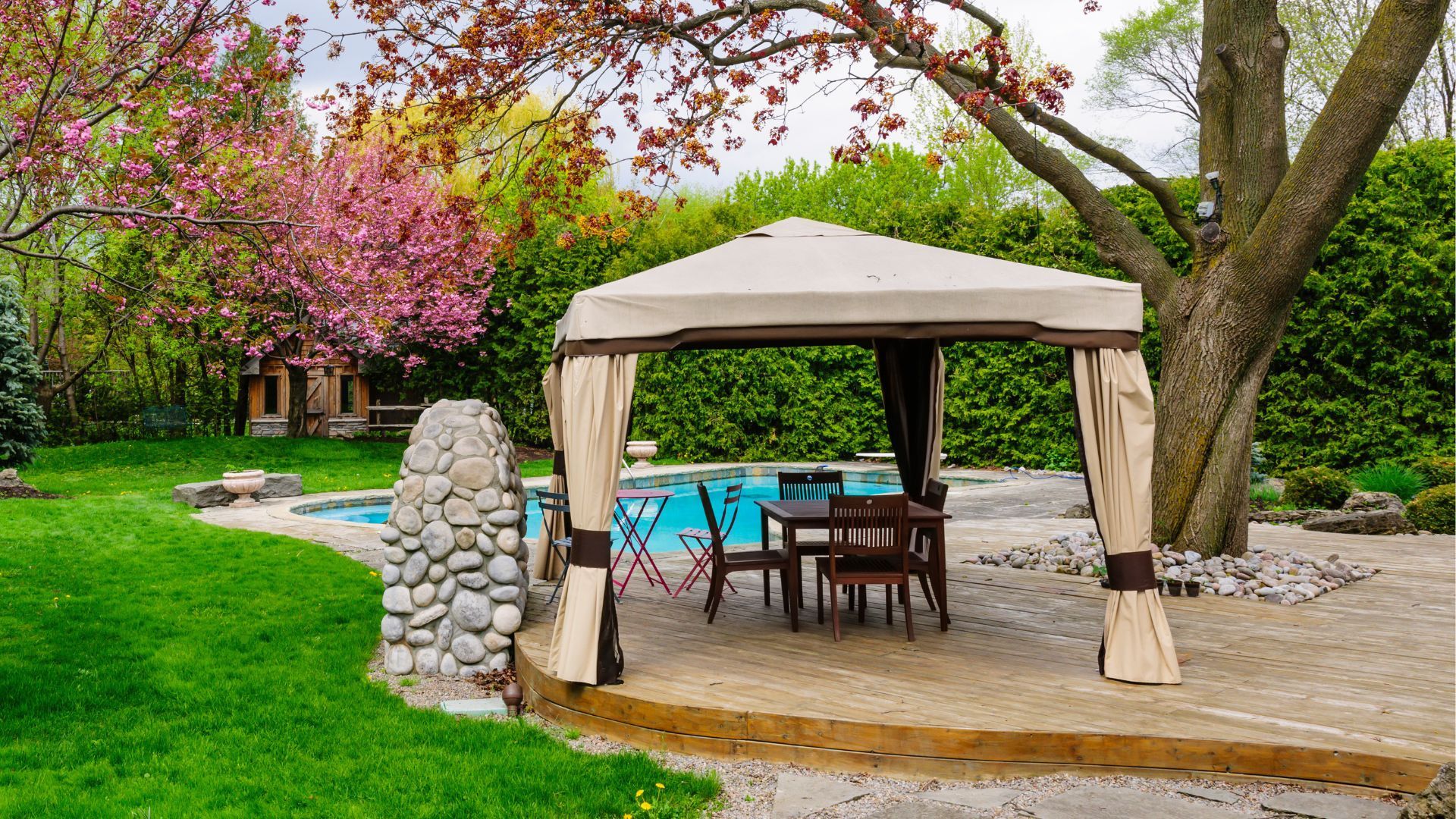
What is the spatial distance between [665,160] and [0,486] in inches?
388

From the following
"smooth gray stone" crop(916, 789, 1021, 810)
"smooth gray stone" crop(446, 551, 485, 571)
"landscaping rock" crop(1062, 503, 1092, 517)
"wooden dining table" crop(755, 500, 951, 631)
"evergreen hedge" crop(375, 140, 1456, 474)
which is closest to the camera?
"smooth gray stone" crop(916, 789, 1021, 810)

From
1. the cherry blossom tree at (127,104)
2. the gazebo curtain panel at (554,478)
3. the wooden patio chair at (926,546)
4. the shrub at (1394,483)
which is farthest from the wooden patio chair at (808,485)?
the shrub at (1394,483)

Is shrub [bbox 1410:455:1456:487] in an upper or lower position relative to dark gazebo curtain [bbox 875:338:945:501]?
lower

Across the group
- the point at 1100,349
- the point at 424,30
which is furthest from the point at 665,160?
the point at 1100,349

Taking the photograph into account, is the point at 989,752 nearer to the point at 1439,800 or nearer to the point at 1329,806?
the point at 1329,806

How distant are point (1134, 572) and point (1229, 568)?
2.84 meters

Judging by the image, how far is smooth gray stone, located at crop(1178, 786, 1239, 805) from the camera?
3.41 metres

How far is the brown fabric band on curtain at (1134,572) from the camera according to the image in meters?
4.42

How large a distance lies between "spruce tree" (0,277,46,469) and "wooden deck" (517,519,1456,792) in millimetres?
11223

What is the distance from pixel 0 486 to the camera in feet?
40.2

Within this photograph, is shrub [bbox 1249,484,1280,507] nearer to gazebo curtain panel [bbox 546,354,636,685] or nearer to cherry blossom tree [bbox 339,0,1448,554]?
cherry blossom tree [bbox 339,0,1448,554]

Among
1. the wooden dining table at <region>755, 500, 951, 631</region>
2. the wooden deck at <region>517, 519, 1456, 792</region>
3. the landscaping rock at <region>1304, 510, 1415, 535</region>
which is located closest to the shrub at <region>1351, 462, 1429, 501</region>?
the landscaping rock at <region>1304, 510, 1415, 535</region>

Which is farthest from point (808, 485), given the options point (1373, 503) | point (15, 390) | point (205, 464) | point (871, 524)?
point (205, 464)

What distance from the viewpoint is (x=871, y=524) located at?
5.11 metres
